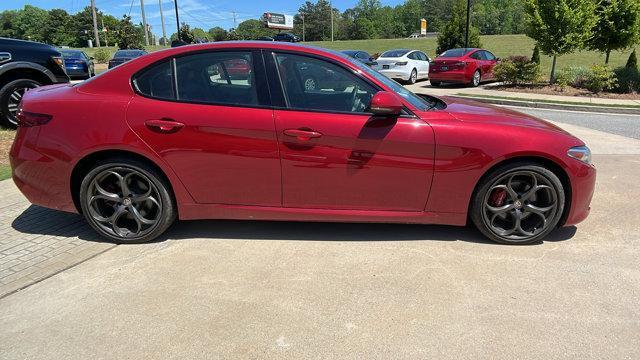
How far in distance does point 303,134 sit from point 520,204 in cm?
183

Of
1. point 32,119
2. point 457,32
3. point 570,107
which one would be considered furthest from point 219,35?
point 32,119

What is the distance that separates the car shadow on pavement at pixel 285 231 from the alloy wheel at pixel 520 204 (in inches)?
9.6

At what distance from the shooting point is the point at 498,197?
12.5 ft

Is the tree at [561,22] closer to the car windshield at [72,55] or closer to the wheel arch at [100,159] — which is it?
the wheel arch at [100,159]

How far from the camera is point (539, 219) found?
3865 millimetres

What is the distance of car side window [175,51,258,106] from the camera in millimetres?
3713

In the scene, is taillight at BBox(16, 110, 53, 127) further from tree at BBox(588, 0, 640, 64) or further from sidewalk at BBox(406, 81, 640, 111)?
tree at BBox(588, 0, 640, 64)

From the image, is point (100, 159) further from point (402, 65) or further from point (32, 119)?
point (402, 65)

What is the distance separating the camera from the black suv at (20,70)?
296 inches

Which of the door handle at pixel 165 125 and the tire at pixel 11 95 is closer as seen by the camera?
the door handle at pixel 165 125

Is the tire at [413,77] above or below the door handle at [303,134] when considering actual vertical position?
below

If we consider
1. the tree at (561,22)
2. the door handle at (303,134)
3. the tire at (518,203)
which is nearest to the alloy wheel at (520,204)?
the tire at (518,203)

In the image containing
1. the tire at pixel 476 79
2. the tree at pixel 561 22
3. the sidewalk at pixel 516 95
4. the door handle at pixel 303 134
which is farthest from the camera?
the tire at pixel 476 79

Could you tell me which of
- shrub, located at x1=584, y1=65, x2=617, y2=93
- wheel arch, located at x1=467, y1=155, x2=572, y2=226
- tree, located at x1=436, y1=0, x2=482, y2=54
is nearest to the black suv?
wheel arch, located at x1=467, y1=155, x2=572, y2=226
